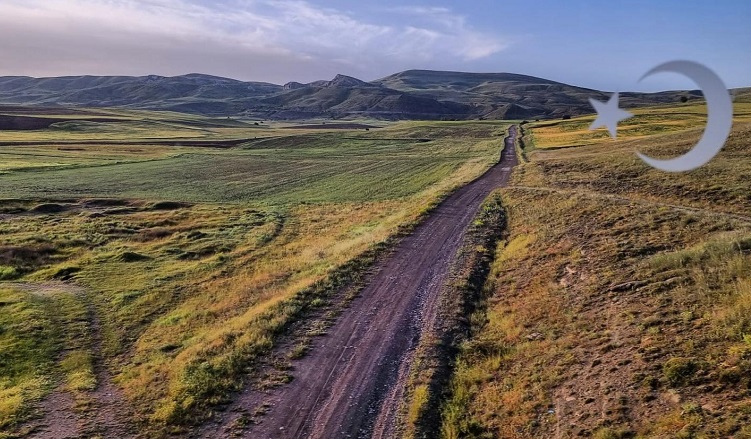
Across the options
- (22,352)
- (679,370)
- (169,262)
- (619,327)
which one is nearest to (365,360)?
(619,327)

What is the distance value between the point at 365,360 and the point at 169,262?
67.9 ft

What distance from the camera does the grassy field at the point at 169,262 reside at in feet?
56.2

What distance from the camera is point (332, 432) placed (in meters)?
13.4

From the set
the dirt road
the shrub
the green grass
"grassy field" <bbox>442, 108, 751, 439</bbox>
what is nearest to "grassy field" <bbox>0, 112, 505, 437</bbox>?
the green grass

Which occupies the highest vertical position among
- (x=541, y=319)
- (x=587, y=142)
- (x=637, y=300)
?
(x=587, y=142)

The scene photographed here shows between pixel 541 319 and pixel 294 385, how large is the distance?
30.5 ft

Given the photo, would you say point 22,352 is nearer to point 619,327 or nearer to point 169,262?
point 169,262

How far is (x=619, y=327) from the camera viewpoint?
16.1m

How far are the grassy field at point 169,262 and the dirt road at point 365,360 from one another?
79.2 inches

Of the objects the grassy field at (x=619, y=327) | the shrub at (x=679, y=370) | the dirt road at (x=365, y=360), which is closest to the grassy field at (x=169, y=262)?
the dirt road at (x=365, y=360)

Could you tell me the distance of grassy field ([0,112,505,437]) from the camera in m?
17.1

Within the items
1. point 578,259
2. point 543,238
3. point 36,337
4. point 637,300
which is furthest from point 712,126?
point 36,337

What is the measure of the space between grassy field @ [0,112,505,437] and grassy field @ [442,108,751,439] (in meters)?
7.94

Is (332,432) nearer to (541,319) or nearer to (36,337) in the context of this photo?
(541,319)
